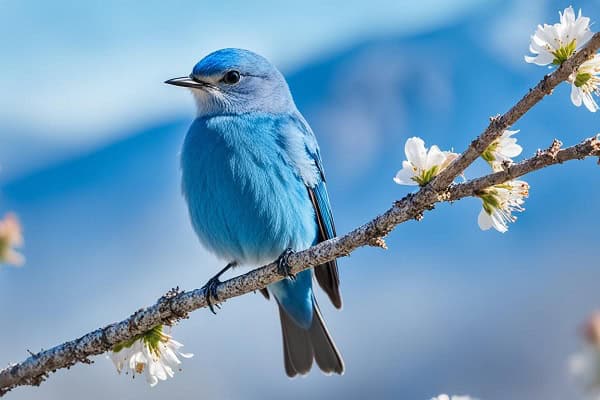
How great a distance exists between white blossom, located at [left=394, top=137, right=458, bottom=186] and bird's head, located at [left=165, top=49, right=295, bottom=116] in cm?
299

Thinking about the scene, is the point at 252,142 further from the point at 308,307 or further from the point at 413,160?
the point at 413,160

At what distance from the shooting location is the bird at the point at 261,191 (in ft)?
19.0

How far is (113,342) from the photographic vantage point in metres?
4.04

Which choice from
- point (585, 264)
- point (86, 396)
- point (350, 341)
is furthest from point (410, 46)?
point (86, 396)

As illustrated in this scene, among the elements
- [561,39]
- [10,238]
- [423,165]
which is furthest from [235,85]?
[10,238]

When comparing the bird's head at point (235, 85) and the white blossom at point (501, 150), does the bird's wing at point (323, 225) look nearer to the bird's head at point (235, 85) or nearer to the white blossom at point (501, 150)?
the bird's head at point (235, 85)

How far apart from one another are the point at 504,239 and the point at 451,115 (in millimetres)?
4811

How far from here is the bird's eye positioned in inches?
260

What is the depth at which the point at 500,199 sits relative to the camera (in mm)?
3541

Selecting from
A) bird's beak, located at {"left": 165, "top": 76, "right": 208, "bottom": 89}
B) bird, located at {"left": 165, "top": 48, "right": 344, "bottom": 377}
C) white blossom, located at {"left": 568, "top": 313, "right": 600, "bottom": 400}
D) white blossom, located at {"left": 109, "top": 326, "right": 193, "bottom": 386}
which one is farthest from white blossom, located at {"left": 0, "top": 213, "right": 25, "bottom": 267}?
bird's beak, located at {"left": 165, "top": 76, "right": 208, "bottom": 89}

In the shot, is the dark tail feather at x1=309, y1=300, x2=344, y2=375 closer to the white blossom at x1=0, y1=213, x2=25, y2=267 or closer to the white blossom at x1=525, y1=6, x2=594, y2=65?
the white blossom at x1=525, y1=6, x2=594, y2=65

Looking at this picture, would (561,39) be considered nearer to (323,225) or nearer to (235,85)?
(323,225)

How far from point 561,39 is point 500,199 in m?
0.65

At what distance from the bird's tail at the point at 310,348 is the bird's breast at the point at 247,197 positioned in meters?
0.76
